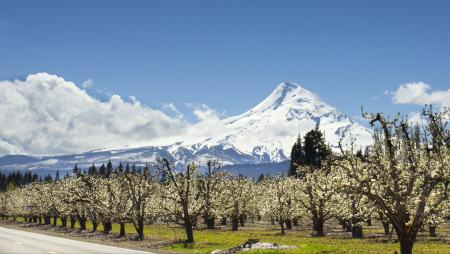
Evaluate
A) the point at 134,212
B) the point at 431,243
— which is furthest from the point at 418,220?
the point at 134,212

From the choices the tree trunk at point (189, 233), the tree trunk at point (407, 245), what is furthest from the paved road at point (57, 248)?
the tree trunk at point (407, 245)

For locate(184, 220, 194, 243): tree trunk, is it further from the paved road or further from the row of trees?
the paved road

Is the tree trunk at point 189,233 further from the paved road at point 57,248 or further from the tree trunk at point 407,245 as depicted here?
the tree trunk at point 407,245

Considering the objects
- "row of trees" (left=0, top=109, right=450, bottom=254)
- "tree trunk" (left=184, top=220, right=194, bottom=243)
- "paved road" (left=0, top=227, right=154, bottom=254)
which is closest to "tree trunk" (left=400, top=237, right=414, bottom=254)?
"row of trees" (left=0, top=109, right=450, bottom=254)

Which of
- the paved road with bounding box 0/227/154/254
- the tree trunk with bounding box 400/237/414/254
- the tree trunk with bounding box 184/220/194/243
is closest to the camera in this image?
the tree trunk with bounding box 400/237/414/254

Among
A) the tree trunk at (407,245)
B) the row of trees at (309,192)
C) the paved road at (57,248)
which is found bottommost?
the paved road at (57,248)

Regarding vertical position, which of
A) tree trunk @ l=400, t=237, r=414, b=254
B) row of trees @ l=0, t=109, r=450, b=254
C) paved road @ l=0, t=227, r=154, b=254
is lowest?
paved road @ l=0, t=227, r=154, b=254

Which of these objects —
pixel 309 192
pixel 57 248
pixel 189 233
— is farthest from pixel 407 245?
pixel 309 192

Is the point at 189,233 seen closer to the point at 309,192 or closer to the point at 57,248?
the point at 57,248

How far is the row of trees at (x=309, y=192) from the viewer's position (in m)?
29.8

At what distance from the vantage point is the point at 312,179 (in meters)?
74.0

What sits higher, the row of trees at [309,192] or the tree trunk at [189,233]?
the row of trees at [309,192]

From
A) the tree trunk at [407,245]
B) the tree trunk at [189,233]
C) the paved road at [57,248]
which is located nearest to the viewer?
the tree trunk at [407,245]

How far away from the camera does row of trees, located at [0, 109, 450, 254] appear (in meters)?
29.8
